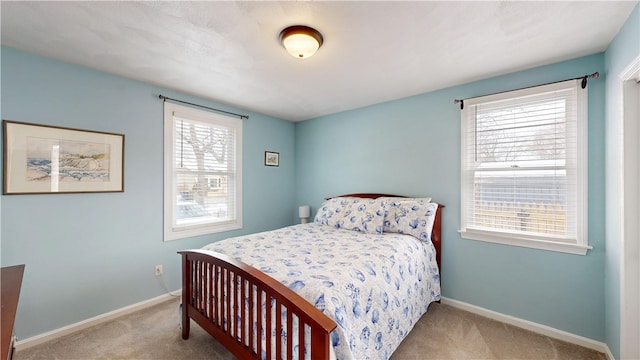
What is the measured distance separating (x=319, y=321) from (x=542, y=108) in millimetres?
2618

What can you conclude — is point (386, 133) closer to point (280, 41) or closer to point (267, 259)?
point (280, 41)

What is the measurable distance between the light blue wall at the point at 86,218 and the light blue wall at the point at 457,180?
196cm

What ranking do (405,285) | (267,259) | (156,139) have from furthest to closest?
(156,139) < (405,285) < (267,259)

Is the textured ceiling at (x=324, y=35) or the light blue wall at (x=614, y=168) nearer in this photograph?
the textured ceiling at (x=324, y=35)

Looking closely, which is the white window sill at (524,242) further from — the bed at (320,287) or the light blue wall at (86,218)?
the light blue wall at (86,218)

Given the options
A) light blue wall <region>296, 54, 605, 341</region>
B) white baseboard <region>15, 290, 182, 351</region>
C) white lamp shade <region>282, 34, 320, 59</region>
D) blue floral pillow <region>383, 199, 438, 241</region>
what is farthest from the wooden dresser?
light blue wall <region>296, 54, 605, 341</region>

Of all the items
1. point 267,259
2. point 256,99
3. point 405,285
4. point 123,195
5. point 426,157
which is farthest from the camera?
point 256,99

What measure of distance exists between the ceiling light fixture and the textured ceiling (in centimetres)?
5

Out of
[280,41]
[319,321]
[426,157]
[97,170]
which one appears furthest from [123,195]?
[426,157]

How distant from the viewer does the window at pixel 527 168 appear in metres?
2.13

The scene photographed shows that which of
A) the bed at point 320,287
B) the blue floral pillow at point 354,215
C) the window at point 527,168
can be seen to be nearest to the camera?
the bed at point 320,287

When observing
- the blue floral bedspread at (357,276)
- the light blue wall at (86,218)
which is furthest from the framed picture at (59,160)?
the blue floral bedspread at (357,276)

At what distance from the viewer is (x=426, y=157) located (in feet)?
9.61

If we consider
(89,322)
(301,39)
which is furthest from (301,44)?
(89,322)
